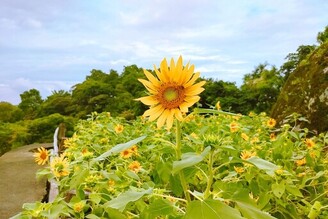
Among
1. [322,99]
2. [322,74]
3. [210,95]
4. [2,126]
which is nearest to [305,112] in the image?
[322,99]

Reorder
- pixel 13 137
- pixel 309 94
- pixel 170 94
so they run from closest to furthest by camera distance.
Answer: pixel 170 94 < pixel 309 94 < pixel 13 137

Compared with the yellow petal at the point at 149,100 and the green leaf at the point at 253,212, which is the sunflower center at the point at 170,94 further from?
the green leaf at the point at 253,212

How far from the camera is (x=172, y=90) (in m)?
1.00

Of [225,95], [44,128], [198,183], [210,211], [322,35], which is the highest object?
[322,35]

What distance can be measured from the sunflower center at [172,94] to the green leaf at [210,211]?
0.26 m

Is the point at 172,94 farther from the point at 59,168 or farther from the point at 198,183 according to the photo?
the point at 198,183

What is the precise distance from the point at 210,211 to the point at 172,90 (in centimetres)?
31

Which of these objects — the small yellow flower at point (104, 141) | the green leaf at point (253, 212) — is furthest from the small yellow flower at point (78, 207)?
the small yellow flower at point (104, 141)

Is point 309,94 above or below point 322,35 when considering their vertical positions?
below

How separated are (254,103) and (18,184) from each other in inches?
190

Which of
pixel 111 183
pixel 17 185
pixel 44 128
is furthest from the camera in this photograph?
pixel 44 128

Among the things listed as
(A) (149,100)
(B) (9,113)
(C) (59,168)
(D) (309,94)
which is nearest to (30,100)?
(B) (9,113)

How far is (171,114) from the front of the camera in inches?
39.3

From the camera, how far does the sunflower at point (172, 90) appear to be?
3.22ft
